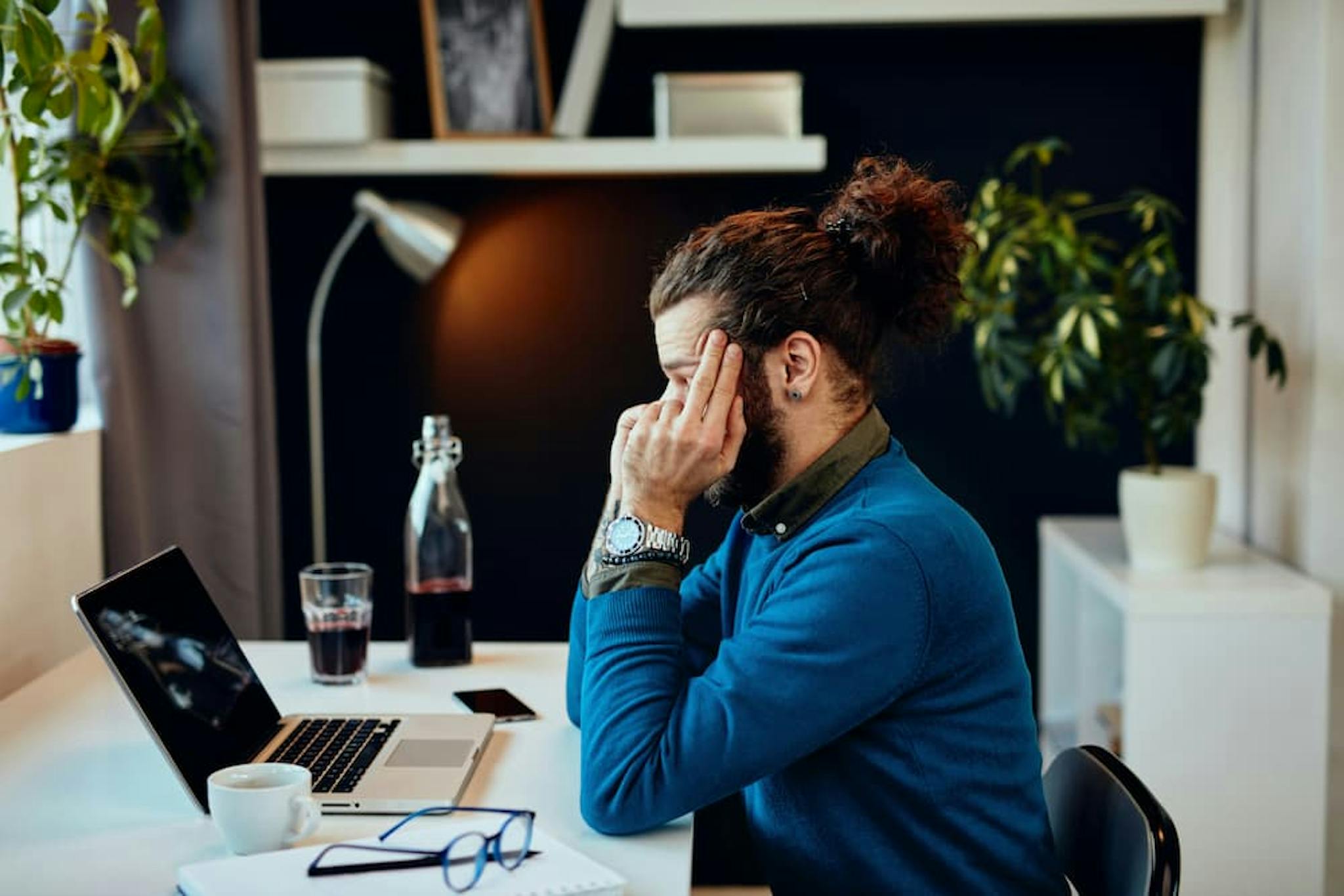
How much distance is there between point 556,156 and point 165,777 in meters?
1.72

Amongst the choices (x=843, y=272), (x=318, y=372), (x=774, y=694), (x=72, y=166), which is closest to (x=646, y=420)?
(x=843, y=272)

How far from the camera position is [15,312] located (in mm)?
2201

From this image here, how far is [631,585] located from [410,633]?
61cm

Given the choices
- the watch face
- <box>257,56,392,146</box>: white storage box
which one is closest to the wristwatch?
the watch face

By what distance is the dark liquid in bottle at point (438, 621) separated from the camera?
1.91m

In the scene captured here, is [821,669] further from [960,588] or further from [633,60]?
[633,60]

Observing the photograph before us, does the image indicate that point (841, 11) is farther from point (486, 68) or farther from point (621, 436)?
point (621, 436)

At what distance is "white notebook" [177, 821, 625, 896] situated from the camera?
1.14 m

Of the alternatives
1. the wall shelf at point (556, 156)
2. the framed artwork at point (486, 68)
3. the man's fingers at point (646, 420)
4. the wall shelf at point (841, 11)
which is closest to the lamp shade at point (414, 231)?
the wall shelf at point (556, 156)

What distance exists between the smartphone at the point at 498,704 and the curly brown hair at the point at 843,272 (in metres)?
0.48

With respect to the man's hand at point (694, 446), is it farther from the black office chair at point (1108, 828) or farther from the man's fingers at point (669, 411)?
the black office chair at point (1108, 828)

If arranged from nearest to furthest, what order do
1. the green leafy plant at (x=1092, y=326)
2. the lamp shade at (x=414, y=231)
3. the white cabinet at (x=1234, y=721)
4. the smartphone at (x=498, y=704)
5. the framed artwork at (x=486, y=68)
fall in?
the smartphone at (x=498, y=704)
the white cabinet at (x=1234, y=721)
the green leafy plant at (x=1092, y=326)
the lamp shade at (x=414, y=231)
the framed artwork at (x=486, y=68)

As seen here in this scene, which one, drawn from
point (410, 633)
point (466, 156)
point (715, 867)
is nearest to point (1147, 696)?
point (715, 867)

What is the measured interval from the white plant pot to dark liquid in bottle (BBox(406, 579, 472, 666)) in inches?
52.0
